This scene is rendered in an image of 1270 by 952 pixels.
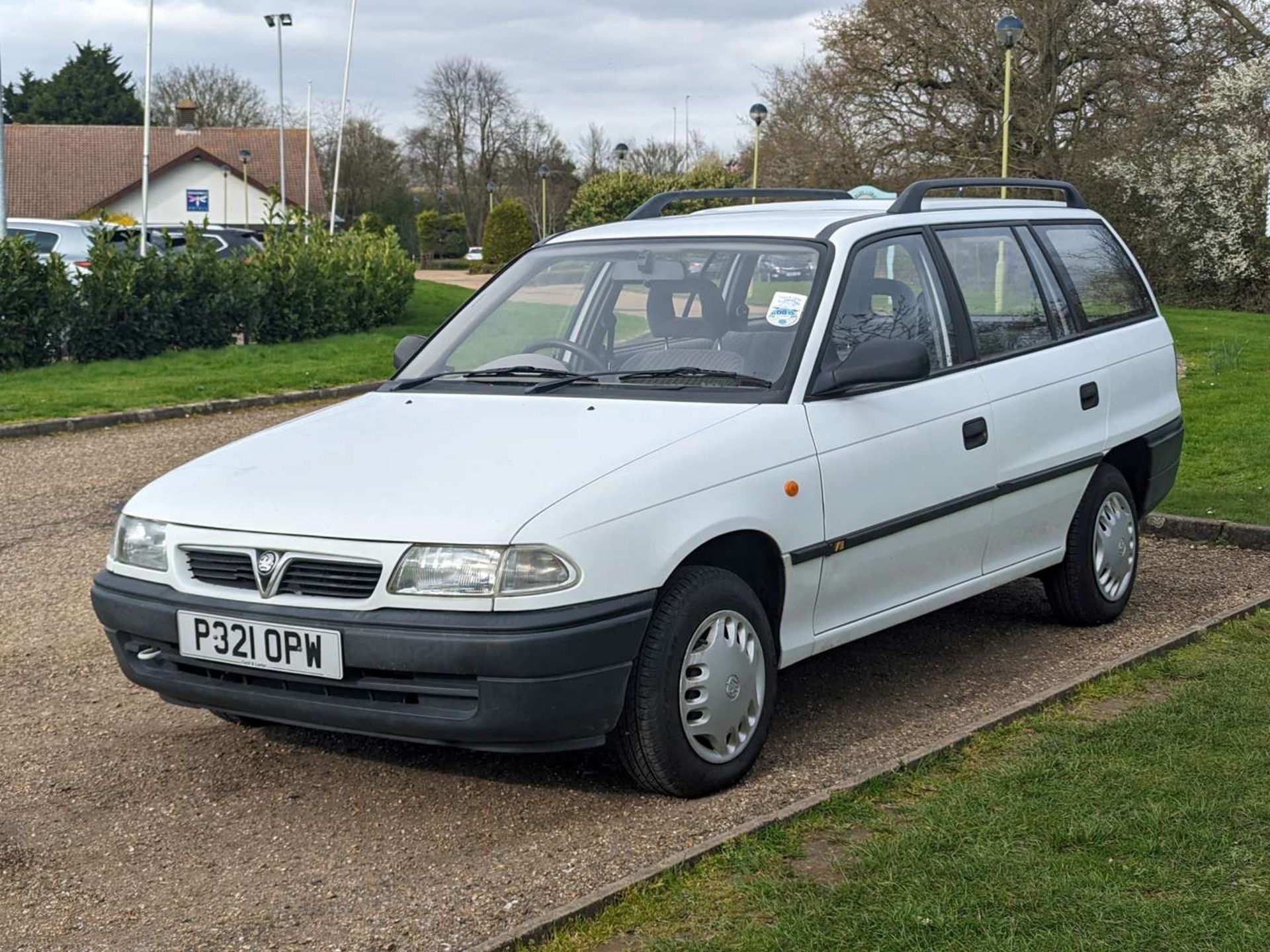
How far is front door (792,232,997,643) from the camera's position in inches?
207

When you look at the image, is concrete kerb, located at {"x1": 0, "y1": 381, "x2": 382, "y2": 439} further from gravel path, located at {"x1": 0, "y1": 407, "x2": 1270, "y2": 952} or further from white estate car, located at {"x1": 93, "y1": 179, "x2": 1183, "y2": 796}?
white estate car, located at {"x1": 93, "y1": 179, "x2": 1183, "y2": 796}

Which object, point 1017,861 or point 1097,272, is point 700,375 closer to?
point 1017,861

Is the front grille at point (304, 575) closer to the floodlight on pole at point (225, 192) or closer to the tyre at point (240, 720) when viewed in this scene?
the tyre at point (240, 720)

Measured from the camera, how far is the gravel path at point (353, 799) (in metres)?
3.99

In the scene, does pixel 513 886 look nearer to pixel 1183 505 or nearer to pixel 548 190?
pixel 1183 505

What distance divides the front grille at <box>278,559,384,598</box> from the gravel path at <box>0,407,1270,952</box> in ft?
2.34

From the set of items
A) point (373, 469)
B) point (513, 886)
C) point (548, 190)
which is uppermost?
point (548, 190)

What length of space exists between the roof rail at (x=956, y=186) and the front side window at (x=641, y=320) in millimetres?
715

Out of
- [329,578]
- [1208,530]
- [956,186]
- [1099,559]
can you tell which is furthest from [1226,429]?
[329,578]

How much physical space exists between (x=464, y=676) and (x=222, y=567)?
33.4 inches

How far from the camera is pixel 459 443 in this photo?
16.1 feet

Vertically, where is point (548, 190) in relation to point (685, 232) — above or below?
above

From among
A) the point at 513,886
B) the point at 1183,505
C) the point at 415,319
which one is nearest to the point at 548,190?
the point at 415,319

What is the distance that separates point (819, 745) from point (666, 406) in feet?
4.17
